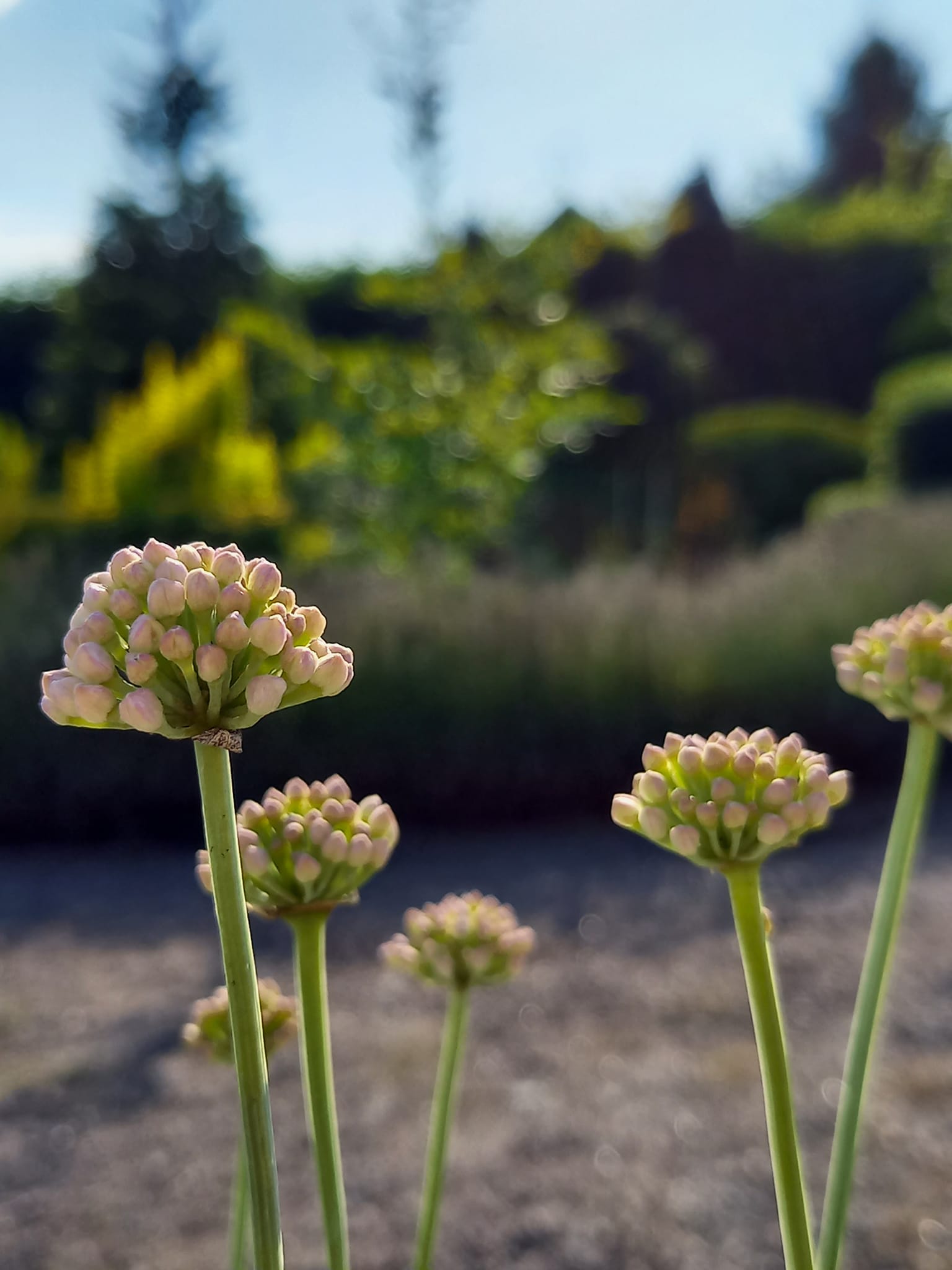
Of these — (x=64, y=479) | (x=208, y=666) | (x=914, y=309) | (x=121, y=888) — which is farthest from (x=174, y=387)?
(x=914, y=309)

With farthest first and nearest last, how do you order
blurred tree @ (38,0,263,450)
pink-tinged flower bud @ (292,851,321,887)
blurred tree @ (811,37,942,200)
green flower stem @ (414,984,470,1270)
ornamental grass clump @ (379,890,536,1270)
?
blurred tree @ (811,37,942,200) → blurred tree @ (38,0,263,450) → ornamental grass clump @ (379,890,536,1270) → green flower stem @ (414,984,470,1270) → pink-tinged flower bud @ (292,851,321,887)

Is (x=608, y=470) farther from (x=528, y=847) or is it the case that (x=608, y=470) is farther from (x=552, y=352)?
(x=528, y=847)

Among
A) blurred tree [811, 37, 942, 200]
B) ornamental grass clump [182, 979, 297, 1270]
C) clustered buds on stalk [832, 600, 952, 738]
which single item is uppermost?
blurred tree [811, 37, 942, 200]

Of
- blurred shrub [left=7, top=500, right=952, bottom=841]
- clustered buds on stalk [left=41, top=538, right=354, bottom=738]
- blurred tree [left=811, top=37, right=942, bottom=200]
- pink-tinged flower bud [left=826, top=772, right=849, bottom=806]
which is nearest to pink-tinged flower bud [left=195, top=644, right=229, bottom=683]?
clustered buds on stalk [left=41, top=538, right=354, bottom=738]

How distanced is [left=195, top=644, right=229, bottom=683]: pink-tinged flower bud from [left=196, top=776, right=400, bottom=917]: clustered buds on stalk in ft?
0.51

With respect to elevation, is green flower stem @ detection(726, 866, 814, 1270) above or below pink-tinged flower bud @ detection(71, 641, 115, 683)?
below

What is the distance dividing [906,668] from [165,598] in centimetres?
60

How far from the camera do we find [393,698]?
17.8 feet

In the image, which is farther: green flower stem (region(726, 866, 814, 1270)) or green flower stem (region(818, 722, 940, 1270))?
green flower stem (region(818, 722, 940, 1270))

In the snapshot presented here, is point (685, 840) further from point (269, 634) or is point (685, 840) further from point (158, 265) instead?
point (158, 265)

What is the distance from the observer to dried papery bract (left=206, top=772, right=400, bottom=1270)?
1.92ft

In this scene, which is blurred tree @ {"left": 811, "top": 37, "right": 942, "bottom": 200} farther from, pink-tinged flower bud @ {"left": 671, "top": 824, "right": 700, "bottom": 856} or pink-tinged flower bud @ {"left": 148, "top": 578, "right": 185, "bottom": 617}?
pink-tinged flower bud @ {"left": 148, "top": 578, "right": 185, "bottom": 617}

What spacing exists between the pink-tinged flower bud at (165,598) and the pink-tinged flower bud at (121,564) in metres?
0.03

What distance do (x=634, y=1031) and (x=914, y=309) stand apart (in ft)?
55.7
